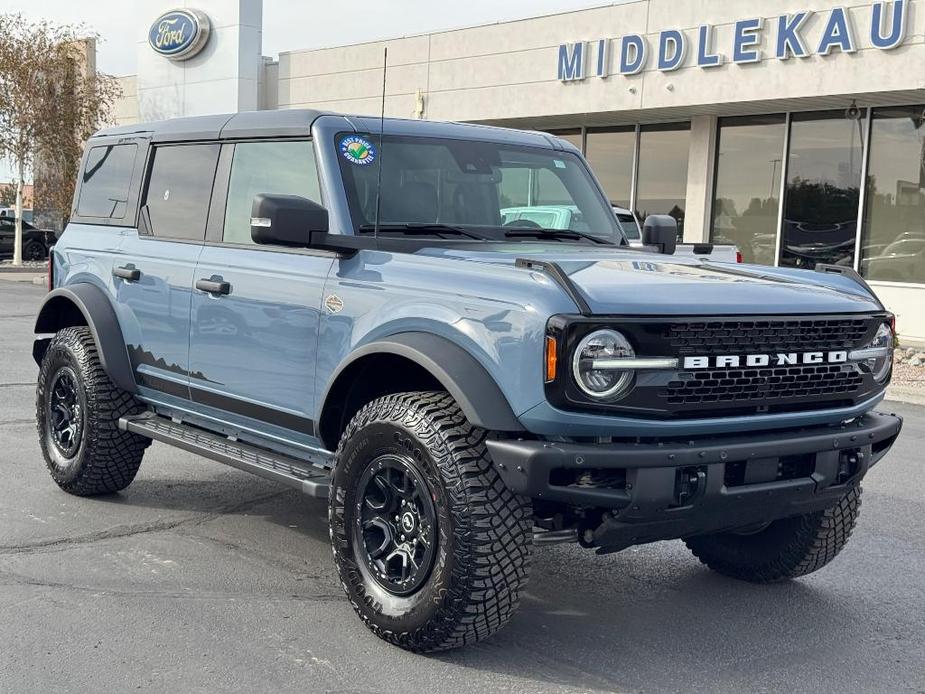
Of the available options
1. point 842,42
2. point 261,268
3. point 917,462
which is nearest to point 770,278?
point 261,268

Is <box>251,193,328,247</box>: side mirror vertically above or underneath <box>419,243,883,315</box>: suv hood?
above

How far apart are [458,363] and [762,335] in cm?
106

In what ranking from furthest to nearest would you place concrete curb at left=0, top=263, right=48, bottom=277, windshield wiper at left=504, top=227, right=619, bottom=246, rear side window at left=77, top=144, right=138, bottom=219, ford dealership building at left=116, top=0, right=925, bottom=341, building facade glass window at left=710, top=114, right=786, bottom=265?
1. concrete curb at left=0, top=263, right=48, bottom=277
2. building facade glass window at left=710, top=114, right=786, bottom=265
3. ford dealership building at left=116, top=0, right=925, bottom=341
4. rear side window at left=77, top=144, right=138, bottom=219
5. windshield wiper at left=504, top=227, right=619, bottom=246

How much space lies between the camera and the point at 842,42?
16.6 m

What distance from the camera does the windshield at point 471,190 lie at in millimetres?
4863

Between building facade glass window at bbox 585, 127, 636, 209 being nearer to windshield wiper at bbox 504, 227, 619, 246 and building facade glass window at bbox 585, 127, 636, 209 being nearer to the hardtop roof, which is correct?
the hardtop roof

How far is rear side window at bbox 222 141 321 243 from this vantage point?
16.3 ft

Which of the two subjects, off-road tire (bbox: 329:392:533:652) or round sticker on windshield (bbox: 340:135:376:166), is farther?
round sticker on windshield (bbox: 340:135:376:166)

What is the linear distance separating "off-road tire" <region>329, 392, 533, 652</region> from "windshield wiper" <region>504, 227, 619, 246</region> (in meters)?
1.31

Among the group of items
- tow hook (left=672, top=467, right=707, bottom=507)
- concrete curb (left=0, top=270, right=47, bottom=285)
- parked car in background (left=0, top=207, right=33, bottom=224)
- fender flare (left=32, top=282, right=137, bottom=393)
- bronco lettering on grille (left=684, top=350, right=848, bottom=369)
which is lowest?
concrete curb (left=0, top=270, right=47, bottom=285)

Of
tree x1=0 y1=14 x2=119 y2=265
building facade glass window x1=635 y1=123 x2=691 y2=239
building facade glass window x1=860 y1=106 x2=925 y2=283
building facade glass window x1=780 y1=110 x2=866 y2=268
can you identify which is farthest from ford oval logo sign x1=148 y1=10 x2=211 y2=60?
building facade glass window x1=860 y1=106 x2=925 y2=283

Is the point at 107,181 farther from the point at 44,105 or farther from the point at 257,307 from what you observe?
the point at 44,105

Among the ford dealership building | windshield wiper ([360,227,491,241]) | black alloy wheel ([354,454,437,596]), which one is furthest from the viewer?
the ford dealership building

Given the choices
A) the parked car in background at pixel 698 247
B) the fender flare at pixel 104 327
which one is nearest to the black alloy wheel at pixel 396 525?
the fender flare at pixel 104 327
